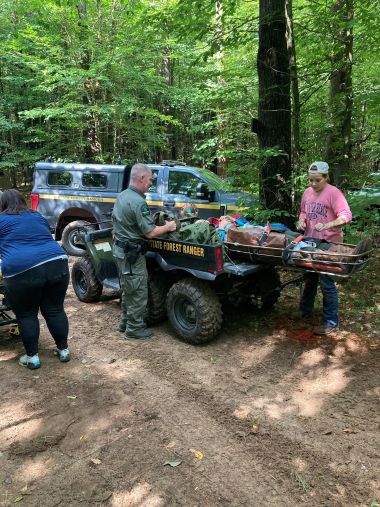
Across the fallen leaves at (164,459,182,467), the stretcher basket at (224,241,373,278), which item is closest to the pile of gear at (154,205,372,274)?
the stretcher basket at (224,241,373,278)

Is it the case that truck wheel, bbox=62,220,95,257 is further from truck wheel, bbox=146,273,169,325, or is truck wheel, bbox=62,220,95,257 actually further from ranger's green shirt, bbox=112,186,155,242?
ranger's green shirt, bbox=112,186,155,242

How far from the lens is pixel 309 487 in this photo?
8.18 feet

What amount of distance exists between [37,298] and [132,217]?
4.55ft

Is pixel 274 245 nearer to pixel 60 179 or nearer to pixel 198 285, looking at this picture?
pixel 198 285

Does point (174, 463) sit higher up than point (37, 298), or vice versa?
point (37, 298)

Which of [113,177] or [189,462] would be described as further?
[113,177]

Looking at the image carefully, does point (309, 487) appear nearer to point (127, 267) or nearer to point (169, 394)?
point (169, 394)

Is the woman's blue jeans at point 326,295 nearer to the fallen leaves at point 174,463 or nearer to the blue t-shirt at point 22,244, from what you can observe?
the fallen leaves at point 174,463

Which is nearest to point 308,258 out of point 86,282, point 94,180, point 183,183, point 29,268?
point 29,268

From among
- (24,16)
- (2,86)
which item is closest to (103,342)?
(24,16)

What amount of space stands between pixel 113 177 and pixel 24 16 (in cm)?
1150

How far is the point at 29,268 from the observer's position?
12.8 ft

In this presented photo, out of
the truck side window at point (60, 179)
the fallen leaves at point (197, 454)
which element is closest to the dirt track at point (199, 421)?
the fallen leaves at point (197, 454)

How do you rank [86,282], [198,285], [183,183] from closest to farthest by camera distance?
1. [198,285]
2. [86,282]
3. [183,183]
